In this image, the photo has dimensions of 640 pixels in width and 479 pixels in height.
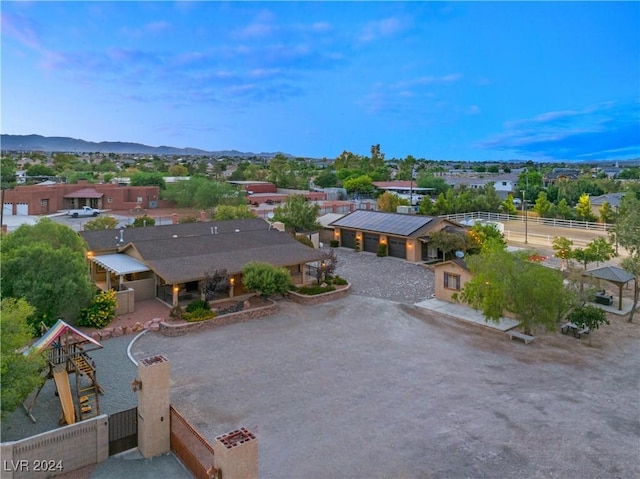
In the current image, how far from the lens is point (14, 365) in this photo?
10.9 m

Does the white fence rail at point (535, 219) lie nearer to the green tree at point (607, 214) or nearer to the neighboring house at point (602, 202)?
the green tree at point (607, 214)

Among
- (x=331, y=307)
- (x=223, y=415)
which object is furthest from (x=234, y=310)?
(x=223, y=415)

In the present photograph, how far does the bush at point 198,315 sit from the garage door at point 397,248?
19.1 meters

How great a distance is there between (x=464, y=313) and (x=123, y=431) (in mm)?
16677

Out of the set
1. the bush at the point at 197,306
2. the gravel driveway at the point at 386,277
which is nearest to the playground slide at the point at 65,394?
the bush at the point at 197,306

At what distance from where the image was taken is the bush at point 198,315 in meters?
20.7

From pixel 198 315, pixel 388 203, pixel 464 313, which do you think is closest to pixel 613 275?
pixel 464 313

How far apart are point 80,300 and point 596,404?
19388 mm

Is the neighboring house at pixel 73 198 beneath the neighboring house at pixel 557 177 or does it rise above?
beneath

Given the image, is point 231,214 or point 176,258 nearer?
point 176,258

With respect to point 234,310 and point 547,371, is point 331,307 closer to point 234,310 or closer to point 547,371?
point 234,310

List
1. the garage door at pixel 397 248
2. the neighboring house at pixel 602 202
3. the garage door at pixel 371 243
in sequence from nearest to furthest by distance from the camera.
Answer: the garage door at pixel 397 248
the garage door at pixel 371 243
the neighboring house at pixel 602 202

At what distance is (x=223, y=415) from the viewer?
13102mm

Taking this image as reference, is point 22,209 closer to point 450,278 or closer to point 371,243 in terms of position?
point 371,243
